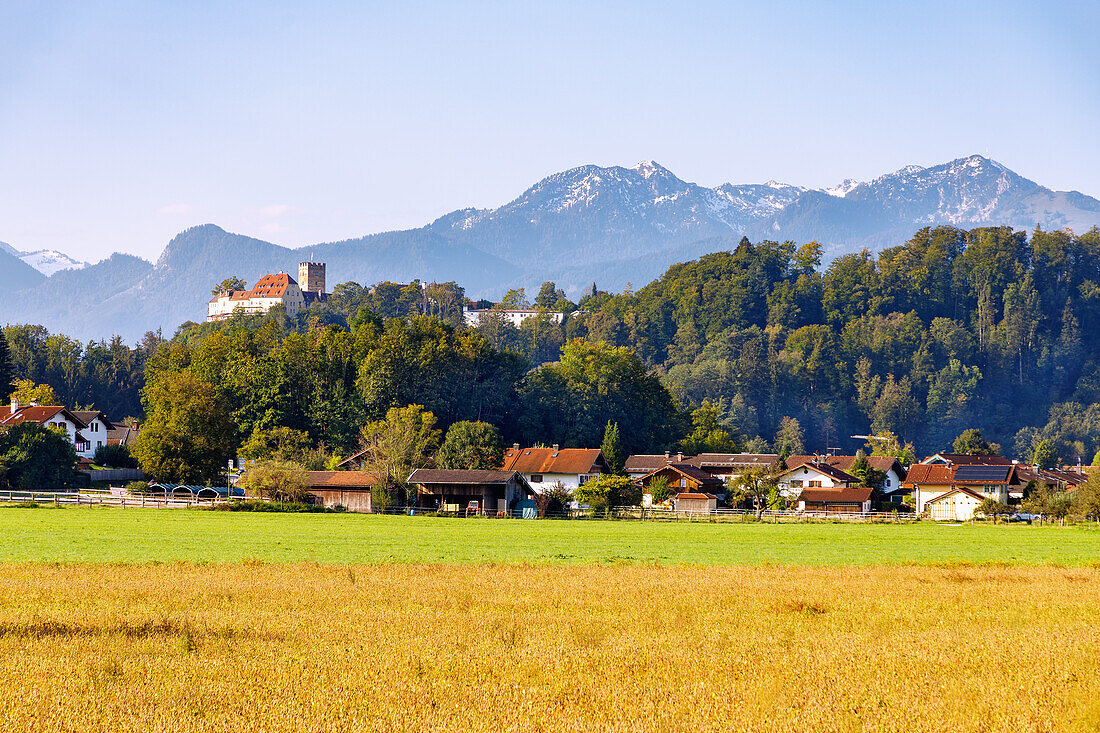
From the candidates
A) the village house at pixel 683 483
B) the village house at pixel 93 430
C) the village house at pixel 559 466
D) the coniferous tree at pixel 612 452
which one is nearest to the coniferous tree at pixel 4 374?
the village house at pixel 93 430

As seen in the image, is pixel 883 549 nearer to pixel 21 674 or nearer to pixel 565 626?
pixel 565 626

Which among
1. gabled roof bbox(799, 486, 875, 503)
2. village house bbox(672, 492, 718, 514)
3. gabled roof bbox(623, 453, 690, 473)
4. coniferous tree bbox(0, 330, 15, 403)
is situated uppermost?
coniferous tree bbox(0, 330, 15, 403)

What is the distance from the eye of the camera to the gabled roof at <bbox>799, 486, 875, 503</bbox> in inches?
3549

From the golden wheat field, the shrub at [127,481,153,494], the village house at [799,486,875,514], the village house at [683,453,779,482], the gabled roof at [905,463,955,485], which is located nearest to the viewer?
the golden wheat field

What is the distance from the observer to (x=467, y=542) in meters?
41.3

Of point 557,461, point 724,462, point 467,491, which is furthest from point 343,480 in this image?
point 724,462

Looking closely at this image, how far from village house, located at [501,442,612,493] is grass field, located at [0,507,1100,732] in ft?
206

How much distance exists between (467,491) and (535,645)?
2429 inches

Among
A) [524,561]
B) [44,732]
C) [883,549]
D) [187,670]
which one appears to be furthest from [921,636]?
[883,549]

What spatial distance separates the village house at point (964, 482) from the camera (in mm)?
90188

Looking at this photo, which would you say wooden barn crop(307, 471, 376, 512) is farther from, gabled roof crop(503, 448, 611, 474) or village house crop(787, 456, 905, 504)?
village house crop(787, 456, 905, 504)

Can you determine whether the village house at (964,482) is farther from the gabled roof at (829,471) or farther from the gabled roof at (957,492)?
the gabled roof at (829,471)

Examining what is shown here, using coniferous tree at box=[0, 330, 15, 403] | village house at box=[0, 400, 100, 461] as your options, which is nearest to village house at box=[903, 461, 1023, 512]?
village house at box=[0, 400, 100, 461]

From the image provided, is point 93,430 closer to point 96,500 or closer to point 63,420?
point 63,420
